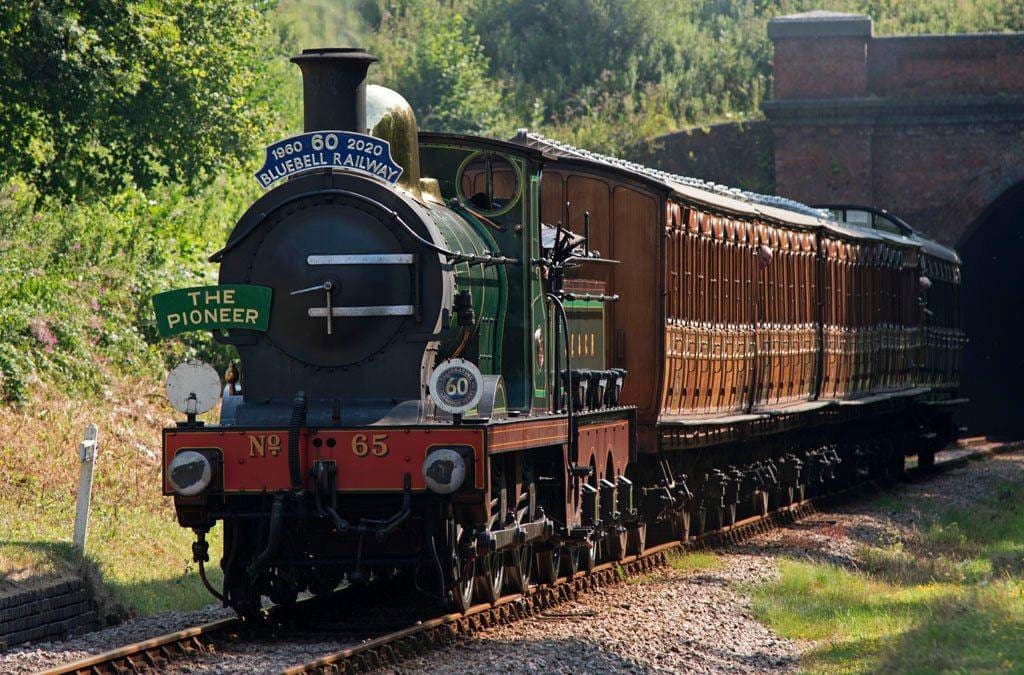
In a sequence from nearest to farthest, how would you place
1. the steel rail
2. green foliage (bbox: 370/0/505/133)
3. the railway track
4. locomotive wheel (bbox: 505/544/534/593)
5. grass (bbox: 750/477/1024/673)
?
the railway track, the steel rail, grass (bbox: 750/477/1024/673), locomotive wheel (bbox: 505/544/534/593), green foliage (bbox: 370/0/505/133)

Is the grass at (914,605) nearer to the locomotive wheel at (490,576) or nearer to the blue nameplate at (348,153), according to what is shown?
the locomotive wheel at (490,576)

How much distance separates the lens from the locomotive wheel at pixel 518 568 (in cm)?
1146

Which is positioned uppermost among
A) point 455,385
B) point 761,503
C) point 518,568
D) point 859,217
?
point 859,217

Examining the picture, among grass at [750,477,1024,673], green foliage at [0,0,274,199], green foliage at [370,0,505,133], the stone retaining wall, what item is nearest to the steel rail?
grass at [750,477,1024,673]

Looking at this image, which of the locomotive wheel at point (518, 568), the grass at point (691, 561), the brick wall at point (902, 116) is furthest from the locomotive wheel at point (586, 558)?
the brick wall at point (902, 116)

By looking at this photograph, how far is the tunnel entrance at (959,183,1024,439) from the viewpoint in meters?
38.3

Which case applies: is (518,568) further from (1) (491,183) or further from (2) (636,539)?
(2) (636,539)

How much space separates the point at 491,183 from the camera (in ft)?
37.0

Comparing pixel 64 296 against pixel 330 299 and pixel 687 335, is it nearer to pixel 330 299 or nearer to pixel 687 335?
pixel 687 335

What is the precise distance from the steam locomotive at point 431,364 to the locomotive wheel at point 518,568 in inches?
0.9

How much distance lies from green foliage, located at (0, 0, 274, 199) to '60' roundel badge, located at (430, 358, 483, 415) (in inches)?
347

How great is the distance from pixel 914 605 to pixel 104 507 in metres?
7.66

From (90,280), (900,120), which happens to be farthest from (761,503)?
(900,120)

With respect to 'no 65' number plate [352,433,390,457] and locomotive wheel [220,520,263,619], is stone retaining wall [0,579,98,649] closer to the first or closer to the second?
locomotive wheel [220,520,263,619]
